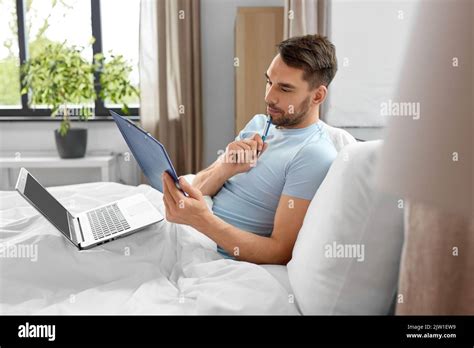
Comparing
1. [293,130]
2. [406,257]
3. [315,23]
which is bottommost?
[406,257]

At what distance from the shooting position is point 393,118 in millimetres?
448

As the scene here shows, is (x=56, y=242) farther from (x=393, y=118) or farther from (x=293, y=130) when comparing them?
(x=393, y=118)

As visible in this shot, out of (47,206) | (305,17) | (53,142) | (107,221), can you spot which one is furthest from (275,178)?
(53,142)

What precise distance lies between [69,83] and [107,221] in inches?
68.0

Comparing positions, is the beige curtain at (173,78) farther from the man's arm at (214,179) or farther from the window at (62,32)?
the man's arm at (214,179)

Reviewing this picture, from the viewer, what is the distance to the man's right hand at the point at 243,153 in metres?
1.11

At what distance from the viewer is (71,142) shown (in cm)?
266

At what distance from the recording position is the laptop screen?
3.19ft

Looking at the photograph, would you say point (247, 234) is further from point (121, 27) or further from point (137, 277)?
point (121, 27)

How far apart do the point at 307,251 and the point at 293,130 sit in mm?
403

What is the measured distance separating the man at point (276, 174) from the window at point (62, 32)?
1.97 m

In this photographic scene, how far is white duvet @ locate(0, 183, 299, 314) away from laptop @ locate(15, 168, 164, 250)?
0.06 ft

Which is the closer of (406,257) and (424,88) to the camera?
(424,88)

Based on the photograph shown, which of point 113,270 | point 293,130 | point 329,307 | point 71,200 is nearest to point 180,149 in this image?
point 71,200
